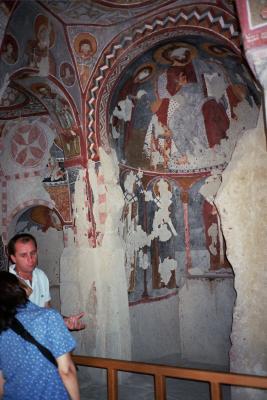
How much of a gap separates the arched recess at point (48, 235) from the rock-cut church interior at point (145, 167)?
0.03 m

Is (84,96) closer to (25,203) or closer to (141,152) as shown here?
(141,152)

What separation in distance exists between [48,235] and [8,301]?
A: 24.8 feet

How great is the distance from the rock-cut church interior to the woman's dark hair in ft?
8.98

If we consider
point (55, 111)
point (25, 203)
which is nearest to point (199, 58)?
point (55, 111)

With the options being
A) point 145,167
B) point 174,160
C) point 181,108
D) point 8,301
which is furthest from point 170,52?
point 8,301

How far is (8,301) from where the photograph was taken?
7.17 feet

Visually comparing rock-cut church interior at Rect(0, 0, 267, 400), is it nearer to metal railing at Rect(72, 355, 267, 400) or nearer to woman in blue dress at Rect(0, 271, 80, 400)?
metal railing at Rect(72, 355, 267, 400)

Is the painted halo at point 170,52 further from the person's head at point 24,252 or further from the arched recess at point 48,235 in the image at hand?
the arched recess at point 48,235

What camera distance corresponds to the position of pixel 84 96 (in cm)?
625

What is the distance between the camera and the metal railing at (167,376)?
2674 mm

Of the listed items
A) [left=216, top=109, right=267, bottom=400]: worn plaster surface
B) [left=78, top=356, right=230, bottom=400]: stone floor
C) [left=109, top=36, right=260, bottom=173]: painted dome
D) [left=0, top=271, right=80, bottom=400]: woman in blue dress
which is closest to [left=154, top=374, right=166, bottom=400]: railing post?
[left=0, top=271, right=80, bottom=400]: woman in blue dress

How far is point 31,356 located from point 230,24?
4.67m

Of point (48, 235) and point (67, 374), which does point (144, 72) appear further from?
point (67, 374)

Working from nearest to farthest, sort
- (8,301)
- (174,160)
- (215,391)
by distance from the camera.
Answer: (8,301), (215,391), (174,160)
